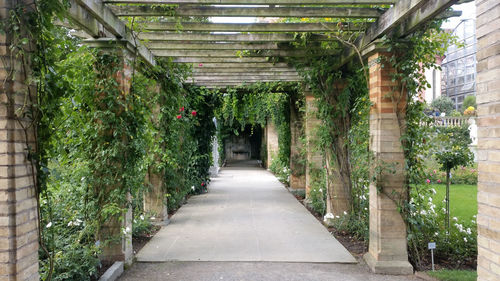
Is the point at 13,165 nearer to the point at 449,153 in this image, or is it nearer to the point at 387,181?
the point at 387,181

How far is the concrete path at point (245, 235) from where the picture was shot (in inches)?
169

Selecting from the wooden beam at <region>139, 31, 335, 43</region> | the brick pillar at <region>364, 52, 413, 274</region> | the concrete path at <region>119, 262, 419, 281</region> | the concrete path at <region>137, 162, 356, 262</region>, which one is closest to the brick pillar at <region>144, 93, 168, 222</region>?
the concrete path at <region>137, 162, 356, 262</region>

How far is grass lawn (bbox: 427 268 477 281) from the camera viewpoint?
342 centimetres

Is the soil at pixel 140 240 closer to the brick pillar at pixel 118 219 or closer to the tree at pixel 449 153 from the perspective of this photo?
the brick pillar at pixel 118 219

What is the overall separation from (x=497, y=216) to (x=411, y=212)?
6.41ft

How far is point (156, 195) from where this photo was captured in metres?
6.10

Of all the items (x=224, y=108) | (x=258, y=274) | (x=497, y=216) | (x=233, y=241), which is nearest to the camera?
(x=497, y=216)

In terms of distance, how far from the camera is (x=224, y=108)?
31.4ft

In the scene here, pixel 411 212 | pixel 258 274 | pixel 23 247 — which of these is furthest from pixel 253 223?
pixel 23 247

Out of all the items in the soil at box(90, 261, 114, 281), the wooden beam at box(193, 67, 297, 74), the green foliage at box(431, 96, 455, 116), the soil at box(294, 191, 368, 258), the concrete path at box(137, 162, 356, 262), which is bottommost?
the soil at box(294, 191, 368, 258)

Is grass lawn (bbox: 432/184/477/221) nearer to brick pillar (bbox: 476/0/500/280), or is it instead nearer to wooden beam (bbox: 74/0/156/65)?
brick pillar (bbox: 476/0/500/280)

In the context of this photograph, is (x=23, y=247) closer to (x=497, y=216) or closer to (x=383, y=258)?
(x=497, y=216)

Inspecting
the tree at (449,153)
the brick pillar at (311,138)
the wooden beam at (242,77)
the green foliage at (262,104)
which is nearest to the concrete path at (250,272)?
the tree at (449,153)

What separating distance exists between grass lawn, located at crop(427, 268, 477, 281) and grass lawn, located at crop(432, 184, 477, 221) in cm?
252
